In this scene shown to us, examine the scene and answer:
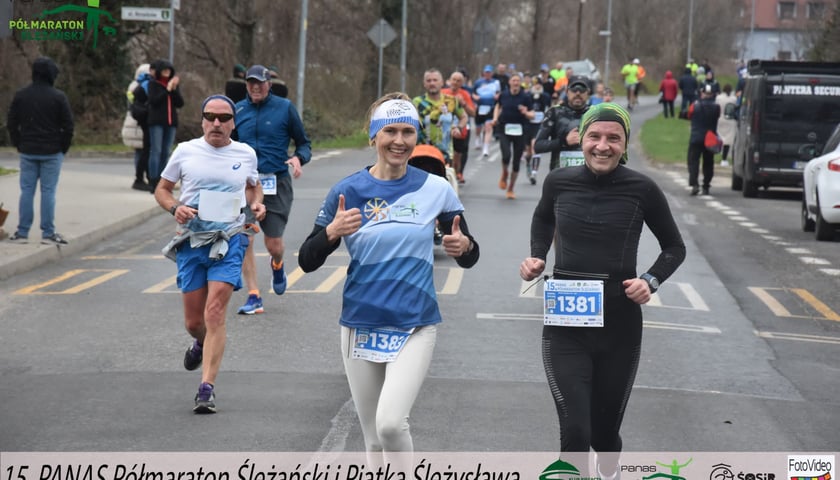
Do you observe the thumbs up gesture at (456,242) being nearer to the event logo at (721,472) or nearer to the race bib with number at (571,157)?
the event logo at (721,472)

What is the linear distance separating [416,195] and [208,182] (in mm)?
3164

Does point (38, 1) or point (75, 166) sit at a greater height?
point (38, 1)

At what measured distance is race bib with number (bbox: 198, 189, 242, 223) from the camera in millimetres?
8531

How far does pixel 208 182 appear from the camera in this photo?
8680 mm

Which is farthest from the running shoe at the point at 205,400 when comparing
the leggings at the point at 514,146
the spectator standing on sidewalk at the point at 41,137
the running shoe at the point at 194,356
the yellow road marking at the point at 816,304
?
the leggings at the point at 514,146

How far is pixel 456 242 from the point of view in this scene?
5.70m

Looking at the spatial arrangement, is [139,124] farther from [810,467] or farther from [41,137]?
[810,467]

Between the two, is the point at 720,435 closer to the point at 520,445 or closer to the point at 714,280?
the point at 520,445

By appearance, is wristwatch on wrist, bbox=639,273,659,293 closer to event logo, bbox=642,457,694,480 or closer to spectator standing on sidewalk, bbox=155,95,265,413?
event logo, bbox=642,457,694,480

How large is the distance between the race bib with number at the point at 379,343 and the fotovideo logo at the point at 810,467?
2286 millimetres


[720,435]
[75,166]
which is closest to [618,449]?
[720,435]

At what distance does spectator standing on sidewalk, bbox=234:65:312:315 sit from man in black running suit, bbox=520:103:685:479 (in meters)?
5.38

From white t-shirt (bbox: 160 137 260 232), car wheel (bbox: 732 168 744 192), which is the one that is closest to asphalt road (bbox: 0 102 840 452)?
white t-shirt (bbox: 160 137 260 232)

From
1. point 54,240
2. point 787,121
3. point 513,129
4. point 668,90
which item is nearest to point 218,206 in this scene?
point 54,240
